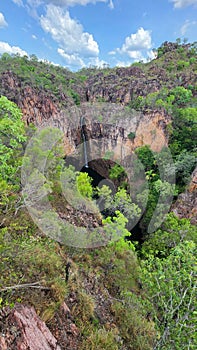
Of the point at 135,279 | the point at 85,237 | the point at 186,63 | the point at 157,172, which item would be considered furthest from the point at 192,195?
the point at 186,63

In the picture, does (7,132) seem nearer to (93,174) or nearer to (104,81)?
(93,174)

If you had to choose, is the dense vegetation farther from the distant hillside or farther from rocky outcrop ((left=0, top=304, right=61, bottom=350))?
the distant hillside

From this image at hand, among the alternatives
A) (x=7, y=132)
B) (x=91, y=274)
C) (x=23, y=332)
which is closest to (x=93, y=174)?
(x=91, y=274)

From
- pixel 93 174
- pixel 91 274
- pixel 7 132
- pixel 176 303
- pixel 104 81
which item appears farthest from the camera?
pixel 104 81

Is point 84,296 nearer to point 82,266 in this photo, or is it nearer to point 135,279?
point 82,266

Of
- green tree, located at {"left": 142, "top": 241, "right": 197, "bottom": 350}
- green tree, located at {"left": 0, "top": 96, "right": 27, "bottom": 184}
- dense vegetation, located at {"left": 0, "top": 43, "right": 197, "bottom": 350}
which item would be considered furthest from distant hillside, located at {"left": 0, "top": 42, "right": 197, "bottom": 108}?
green tree, located at {"left": 142, "top": 241, "right": 197, "bottom": 350}

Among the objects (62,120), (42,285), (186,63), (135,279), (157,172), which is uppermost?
(186,63)

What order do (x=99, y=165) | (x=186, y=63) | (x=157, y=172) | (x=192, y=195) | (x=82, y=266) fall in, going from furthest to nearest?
(x=186, y=63) < (x=99, y=165) < (x=157, y=172) < (x=192, y=195) < (x=82, y=266)

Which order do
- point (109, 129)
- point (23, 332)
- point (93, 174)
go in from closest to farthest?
point (23, 332) < point (109, 129) < point (93, 174)
